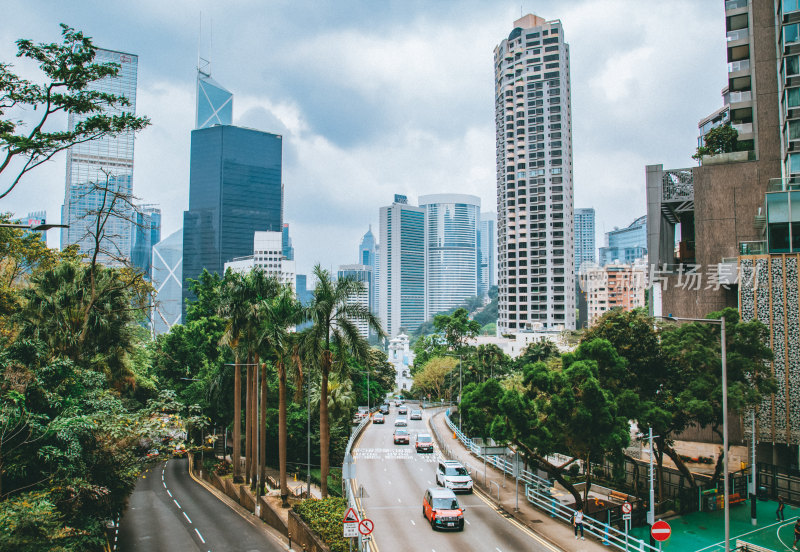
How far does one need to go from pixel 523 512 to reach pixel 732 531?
30.8 feet

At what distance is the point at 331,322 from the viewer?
23.4 metres

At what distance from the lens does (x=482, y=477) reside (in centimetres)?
2981

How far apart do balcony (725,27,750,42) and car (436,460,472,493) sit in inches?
1605

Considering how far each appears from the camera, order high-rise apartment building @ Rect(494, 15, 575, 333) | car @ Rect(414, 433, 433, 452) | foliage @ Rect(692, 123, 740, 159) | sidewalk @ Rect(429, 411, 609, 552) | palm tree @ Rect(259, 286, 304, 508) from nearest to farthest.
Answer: sidewalk @ Rect(429, 411, 609, 552), palm tree @ Rect(259, 286, 304, 508), car @ Rect(414, 433, 433, 452), foliage @ Rect(692, 123, 740, 159), high-rise apartment building @ Rect(494, 15, 575, 333)

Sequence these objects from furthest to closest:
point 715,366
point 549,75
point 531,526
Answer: point 549,75
point 715,366
point 531,526

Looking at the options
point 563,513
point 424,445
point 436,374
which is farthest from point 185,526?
point 436,374

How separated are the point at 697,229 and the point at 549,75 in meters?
80.7

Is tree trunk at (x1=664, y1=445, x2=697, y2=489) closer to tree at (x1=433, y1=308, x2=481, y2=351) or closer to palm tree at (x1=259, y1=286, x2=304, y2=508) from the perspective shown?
palm tree at (x1=259, y1=286, x2=304, y2=508)

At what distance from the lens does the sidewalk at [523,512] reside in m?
19.6

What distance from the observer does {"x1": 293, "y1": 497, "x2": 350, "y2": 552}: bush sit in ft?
61.1

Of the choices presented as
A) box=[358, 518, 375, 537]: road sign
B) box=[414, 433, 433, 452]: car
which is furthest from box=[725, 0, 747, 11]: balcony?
box=[358, 518, 375, 537]: road sign

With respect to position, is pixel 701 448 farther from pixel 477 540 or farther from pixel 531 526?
pixel 477 540

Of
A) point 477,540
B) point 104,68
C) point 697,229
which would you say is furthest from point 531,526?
point 697,229

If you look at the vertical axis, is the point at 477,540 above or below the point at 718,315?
below
